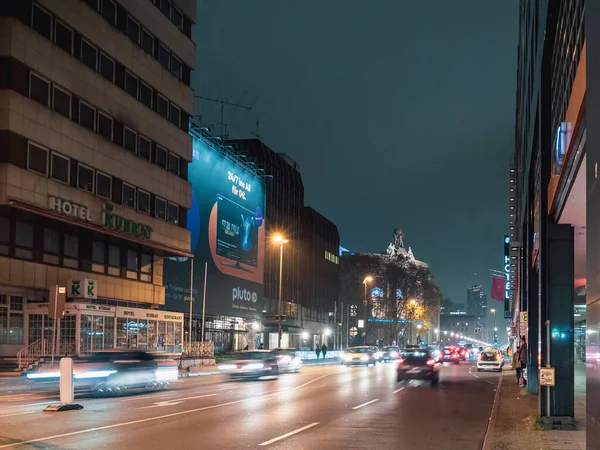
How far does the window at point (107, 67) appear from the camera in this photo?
139 ft

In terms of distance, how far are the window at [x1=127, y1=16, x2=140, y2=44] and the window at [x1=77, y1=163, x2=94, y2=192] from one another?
925 cm

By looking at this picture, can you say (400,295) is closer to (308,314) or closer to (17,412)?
(308,314)

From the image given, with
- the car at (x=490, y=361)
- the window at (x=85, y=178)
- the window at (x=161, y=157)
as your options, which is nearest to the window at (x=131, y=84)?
the window at (x=161, y=157)

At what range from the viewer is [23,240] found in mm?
37125

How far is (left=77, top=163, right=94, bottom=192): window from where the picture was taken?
39853mm

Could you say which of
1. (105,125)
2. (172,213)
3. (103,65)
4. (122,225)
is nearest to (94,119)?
(105,125)

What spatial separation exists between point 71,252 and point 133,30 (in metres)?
13.9

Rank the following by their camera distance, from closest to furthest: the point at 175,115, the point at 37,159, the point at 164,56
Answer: the point at 37,159 < the point at 164,56 < the point at 175,115

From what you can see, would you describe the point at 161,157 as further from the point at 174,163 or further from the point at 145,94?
the point at 145,94

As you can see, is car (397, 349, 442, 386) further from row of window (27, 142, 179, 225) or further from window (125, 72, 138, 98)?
window (125, 72, 138, 98)

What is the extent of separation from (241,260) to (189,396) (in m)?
→ 46.7

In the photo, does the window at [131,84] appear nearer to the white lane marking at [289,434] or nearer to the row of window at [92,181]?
the row of window at [92,181]

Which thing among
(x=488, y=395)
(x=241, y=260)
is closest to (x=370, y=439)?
(x=488, y=395)

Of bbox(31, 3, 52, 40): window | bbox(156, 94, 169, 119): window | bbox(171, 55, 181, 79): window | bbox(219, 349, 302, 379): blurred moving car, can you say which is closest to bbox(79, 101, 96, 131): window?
bbox(31, 3, 52, 40): window
